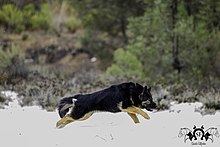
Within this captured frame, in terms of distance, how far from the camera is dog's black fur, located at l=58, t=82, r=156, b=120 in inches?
190

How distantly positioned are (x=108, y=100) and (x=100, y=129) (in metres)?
0.32

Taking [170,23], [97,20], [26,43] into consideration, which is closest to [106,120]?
[170,23]

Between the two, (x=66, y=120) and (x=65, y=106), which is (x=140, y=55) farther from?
(x=66, y=120)

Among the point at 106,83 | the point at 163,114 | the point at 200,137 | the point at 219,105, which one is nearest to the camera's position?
the point at 200,137

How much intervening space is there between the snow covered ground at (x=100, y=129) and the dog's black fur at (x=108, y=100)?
193mm

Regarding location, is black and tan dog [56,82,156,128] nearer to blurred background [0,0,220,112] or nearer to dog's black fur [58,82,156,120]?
dog's black fur [58,82,156,120]

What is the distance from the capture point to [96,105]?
4828 mm

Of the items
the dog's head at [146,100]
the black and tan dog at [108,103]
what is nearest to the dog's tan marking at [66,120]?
the black and tan dog at [108,103]

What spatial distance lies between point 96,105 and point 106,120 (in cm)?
38

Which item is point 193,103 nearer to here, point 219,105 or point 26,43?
point 219,105

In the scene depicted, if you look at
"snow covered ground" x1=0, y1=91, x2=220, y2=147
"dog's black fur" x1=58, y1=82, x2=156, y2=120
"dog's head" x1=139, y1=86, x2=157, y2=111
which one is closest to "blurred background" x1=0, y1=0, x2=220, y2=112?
"snow covered ground" x1=0, y1=91, x2=220, y2=147

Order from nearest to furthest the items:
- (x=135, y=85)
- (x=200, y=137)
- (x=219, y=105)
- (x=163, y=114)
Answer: (x=200, y=137) → (x=135, y=85) → (x=163, y=114) → (x=219, y=105)

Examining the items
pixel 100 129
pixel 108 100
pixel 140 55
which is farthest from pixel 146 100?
pixel 140 55

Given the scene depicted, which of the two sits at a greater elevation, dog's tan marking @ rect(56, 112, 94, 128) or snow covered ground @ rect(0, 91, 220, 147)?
dog's tan marking @ rect(56, 112, 94, 128)
